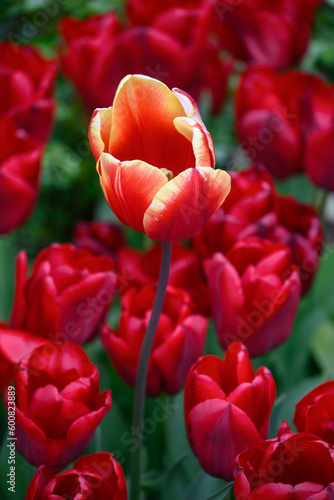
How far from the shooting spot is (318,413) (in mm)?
449

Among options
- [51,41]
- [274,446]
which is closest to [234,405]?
[274,446]

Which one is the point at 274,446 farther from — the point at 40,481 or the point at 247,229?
the point at 247,229

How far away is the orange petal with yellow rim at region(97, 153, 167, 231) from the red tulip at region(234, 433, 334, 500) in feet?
0.55

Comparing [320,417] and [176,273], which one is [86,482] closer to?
[320,417]

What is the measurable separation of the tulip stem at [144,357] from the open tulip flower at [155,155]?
0.02 meters

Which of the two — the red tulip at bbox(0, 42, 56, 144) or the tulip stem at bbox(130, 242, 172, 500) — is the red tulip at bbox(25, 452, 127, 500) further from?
the red tulip at bbox(0, 42, 56, 144)

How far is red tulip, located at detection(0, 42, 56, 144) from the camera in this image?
2.62 ft

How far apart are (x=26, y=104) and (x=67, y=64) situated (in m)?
0.15

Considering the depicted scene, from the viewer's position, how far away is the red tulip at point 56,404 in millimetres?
453

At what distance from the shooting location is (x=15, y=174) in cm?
72

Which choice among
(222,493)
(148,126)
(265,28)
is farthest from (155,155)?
(265,28)

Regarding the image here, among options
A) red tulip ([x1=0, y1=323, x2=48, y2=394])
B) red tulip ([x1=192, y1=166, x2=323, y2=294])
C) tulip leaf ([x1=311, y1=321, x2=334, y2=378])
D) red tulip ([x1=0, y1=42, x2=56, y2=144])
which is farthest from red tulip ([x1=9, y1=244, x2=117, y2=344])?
tulip leaf ([x1=311, y1=321, x2=334, y2=378])

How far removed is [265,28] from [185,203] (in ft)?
2.03

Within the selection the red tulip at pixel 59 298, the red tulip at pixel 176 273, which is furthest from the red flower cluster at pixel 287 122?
the red tulip at pixel 59 298
